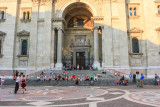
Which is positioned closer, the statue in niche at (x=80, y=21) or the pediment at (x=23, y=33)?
the pediment at (x=23, y=33)

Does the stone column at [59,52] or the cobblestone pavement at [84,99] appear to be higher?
the stone column at [59,52]

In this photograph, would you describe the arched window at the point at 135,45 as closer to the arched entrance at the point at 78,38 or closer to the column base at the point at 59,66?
the arched entrance at the point at 78,38

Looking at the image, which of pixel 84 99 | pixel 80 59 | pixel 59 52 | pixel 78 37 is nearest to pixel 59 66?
pixel 59 52

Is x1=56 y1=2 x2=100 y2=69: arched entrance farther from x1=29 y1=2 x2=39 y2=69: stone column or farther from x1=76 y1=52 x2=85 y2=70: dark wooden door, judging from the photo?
x1=29 y1=2 x2=39 y2=69: stone column

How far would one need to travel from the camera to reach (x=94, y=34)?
94.6 feet

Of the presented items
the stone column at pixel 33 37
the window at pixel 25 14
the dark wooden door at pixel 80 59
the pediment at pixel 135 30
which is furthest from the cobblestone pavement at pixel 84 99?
the window at pixel 25 14

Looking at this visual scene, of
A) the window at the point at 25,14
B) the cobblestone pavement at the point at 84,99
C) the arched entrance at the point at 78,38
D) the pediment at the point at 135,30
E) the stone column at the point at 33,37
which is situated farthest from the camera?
the arched entrance at the point at 78,38

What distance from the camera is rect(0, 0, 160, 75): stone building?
88.0ft

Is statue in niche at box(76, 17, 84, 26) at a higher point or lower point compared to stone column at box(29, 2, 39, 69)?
higher

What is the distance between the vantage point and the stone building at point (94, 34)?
26.8 meters

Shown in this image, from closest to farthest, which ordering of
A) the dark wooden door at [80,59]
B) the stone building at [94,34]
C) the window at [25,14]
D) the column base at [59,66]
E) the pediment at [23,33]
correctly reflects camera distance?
1. the stone building at [94,34]
2. the column base at [59,66]
3. the pediment at [23,33]
4. the window at [25,14]
5. the dark wooden door at [80,59]

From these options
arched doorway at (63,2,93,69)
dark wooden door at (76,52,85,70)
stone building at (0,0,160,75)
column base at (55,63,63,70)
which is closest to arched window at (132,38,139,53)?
stone building at (0,0,160,75)

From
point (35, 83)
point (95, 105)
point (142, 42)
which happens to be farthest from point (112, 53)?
point (95, 105)

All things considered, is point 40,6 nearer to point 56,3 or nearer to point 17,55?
point 56,3
